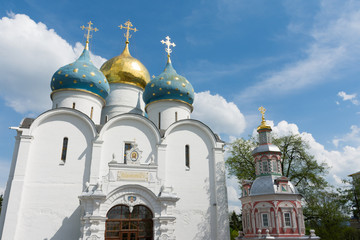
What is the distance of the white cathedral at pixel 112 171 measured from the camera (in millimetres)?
11281

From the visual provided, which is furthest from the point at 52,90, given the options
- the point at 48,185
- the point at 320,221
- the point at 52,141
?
the point at 320,221

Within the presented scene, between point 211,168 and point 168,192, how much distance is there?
400 cm

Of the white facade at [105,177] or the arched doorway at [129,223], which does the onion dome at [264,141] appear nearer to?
the white facade at [105,177]

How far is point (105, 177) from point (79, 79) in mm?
6605

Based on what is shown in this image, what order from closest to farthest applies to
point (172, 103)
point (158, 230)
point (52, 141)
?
1. point (158, 230)
2. point (52, 141)
3. point (172, 103)

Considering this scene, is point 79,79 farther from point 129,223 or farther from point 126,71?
point 129,223

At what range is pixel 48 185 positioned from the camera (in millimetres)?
12789

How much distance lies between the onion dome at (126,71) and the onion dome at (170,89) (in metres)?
2.68

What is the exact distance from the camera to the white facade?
1130 cm

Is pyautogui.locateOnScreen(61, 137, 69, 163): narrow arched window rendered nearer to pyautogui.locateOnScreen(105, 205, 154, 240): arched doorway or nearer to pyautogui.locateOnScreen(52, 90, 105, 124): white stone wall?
pyautogui.locateOnScreen(52, 90, 105, 124): white stone wall

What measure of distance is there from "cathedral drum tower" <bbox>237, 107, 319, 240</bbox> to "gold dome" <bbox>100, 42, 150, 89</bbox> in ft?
33.2

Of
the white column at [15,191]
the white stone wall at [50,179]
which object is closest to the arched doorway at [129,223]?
the white stone wall at [50,179]

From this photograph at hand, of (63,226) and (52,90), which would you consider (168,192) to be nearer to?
(63,226)

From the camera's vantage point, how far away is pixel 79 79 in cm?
1548
